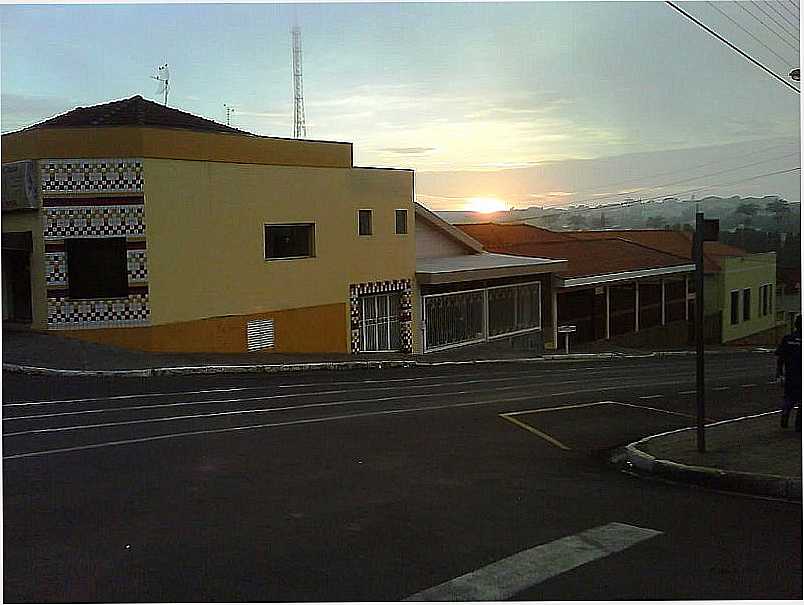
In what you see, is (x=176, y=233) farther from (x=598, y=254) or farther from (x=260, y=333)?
(x=598, y=254)

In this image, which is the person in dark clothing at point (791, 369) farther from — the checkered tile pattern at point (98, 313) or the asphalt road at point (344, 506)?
the checkered tile pattern at point (98, 313)

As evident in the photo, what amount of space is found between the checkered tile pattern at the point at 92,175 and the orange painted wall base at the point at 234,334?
3.04 metres

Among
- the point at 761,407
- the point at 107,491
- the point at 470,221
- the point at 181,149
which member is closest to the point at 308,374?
the point at 181,149

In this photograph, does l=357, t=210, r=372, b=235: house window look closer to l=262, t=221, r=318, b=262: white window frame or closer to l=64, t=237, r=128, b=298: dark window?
l=262, t=221, r=318, b=262: white window frame

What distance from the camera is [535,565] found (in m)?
5.69

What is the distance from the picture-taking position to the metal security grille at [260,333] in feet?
71.5

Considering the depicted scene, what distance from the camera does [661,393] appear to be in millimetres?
15578

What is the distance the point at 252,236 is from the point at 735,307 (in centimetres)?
2059

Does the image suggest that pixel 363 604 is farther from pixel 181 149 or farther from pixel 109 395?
pixel 181 149

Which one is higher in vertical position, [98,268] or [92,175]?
[92,175]

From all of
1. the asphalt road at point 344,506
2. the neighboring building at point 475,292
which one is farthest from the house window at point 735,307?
the asphalt road at point 344,506

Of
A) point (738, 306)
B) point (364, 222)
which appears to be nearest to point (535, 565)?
point (364, 222)

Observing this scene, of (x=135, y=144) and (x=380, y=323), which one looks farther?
(x=380, y=323)

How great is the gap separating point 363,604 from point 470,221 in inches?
1158
